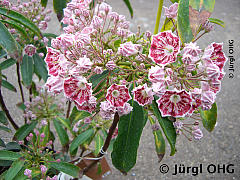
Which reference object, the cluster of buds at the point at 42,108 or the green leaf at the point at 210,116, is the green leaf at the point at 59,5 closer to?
the cluster of buds at the point at 42,108

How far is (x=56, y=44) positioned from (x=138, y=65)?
0.23 meters

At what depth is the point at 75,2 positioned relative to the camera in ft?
2.70

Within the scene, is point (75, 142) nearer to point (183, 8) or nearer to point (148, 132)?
point (183, 8)

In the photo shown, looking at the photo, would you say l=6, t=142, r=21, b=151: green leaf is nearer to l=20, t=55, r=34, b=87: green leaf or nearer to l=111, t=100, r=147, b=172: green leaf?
l=20, t=55, r=34, b=87: green leaf

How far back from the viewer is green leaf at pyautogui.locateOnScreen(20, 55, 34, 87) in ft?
3.72

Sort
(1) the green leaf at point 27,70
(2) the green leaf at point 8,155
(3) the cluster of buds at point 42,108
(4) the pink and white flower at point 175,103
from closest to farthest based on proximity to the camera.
Result: (4) the pink and white flower at point 175,103, (2) the green leaf at point 8,155, (1) the green leaf at point 27,70, (3) the cluster of buds at point 42,108

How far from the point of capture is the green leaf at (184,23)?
27.2 inches

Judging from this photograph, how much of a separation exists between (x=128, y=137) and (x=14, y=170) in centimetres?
46

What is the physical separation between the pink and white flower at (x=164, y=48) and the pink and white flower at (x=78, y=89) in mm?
176

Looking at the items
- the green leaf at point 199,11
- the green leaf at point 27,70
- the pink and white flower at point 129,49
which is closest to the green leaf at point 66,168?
the green leaf at point 27,70

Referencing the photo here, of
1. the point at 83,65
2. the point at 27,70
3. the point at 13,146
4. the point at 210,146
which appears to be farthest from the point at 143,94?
the point at 210,146

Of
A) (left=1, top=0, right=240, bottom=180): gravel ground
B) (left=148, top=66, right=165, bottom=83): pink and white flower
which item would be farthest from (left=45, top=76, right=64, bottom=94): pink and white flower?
(left=1, top=0, right=240, bottom=180): gravel ground

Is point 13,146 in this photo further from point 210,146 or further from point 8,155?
point 210,146

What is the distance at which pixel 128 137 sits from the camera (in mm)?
807
